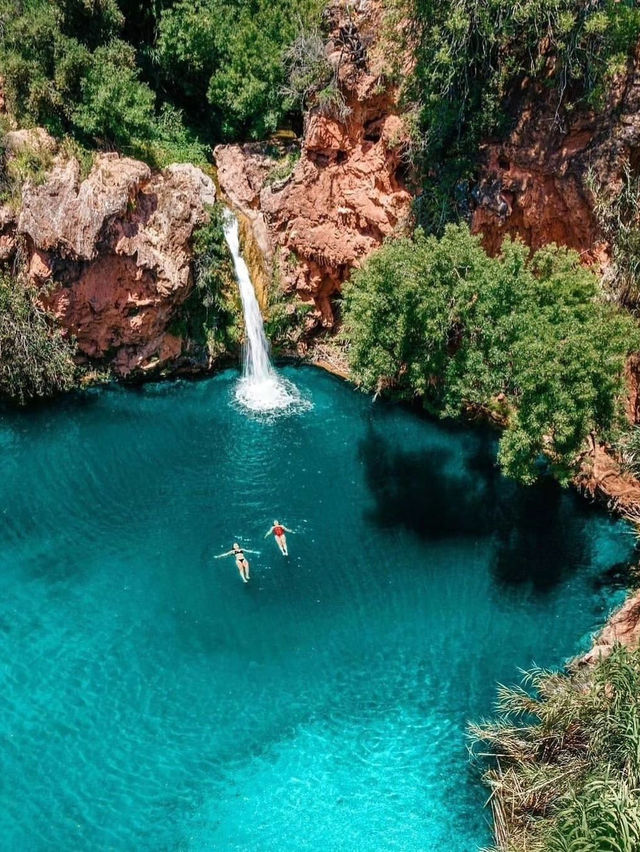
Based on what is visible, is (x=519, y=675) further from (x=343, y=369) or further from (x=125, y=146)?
(x=125, y=146)

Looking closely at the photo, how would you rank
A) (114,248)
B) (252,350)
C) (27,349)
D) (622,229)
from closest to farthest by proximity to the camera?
(622,229) → (27,349) → (114,248) → (252,350)

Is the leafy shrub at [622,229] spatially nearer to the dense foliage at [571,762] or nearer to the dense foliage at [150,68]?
the dense foliage at [571,762]

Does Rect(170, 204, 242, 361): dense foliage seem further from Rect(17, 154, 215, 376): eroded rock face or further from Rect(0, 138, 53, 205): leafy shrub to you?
Rect(0, 138, 53, 205): leafy shrub

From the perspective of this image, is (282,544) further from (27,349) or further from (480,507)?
(27,349)

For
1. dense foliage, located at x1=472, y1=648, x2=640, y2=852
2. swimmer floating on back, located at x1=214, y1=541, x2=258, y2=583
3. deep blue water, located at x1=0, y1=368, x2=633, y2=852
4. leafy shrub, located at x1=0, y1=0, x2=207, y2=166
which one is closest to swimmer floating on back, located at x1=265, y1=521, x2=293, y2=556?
deep blue water, located at x1=0, y1=368, x2=633, y2=852

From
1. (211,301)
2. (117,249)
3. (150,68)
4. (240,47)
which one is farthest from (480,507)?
(150,68)

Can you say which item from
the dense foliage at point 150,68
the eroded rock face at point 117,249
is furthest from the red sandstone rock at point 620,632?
the dense foliage at point 150,68

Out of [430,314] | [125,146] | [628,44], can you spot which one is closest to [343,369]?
[430,314]
